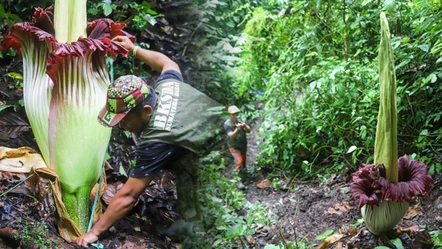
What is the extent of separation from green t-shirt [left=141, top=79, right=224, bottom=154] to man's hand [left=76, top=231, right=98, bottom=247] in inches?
13.7

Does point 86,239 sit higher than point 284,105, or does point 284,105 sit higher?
point 284,105

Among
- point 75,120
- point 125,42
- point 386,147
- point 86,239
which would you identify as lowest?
point 86,239

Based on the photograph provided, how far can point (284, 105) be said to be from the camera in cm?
119

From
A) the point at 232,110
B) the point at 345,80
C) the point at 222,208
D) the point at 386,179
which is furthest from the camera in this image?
the point at 345,80

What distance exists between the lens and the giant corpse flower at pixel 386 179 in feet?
4.30

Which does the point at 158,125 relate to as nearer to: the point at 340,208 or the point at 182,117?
the point at 182,117

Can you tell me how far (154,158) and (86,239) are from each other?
347 millimetres

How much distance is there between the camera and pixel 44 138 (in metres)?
1.29

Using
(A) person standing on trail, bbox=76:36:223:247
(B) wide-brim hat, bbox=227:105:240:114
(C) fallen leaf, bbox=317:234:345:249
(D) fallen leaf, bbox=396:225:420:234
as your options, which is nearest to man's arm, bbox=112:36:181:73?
(A) person standing on trail, bbox=76:36:223:247

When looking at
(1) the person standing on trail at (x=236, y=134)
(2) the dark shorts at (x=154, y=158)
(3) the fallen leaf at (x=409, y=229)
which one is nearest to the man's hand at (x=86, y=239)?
(2) the dark shorts at (x=154, y=158)

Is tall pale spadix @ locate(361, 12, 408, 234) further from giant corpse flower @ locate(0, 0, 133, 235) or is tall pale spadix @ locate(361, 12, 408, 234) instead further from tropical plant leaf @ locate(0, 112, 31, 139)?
tropical plant leaf @ locate(0, 112, 31, 139)

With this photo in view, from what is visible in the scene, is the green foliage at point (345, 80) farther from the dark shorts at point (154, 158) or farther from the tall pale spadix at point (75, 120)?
the tall pale spadix at point (75, 120)

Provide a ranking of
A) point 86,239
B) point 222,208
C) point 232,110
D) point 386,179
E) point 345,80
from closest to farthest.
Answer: point 232,110 < point 222,208 < point 86,239 < point 386,179 < point 345,80

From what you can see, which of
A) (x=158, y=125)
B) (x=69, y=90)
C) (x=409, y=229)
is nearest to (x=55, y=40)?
(x=69, y=90)
